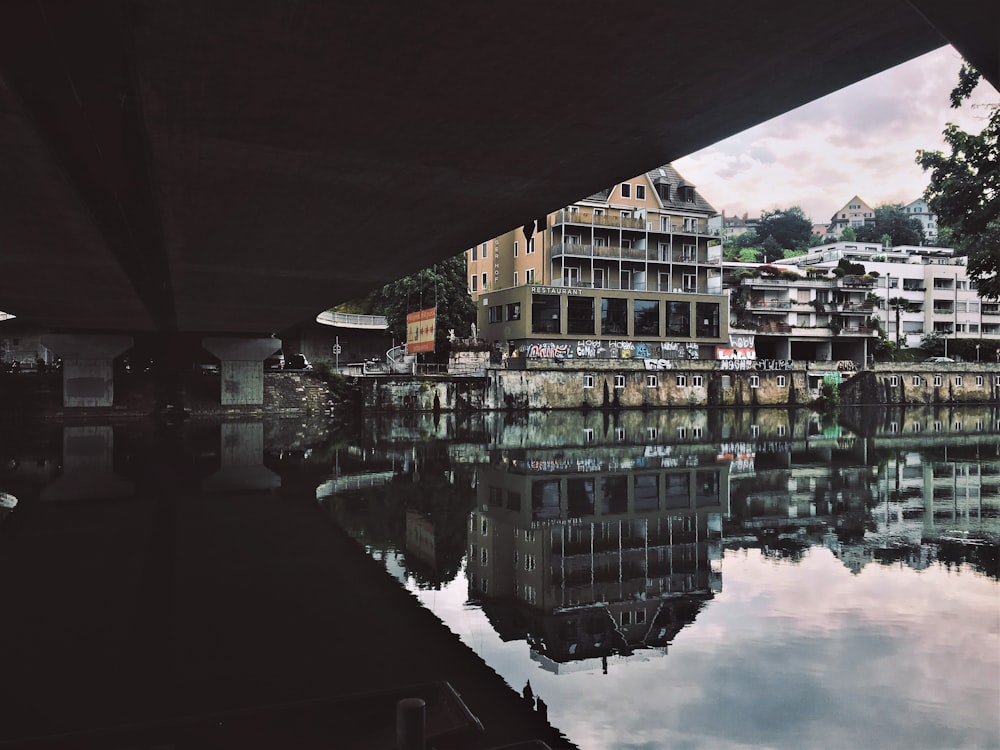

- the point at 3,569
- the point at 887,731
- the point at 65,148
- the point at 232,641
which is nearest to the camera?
the point at 887,731

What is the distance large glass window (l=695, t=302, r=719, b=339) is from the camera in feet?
234

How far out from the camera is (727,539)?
56.4 ft

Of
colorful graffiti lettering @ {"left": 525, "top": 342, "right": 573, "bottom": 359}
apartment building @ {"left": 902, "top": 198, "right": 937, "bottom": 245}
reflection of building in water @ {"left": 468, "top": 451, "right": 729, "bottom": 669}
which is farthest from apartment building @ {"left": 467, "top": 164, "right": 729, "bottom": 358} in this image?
apartment building @ {"left": 902, "top": 198, "right": 937, "bottom": 245}

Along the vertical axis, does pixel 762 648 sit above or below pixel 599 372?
below

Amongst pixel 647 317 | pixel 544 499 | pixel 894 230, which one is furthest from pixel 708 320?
pixel 894 230

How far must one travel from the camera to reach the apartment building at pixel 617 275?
2584 inches

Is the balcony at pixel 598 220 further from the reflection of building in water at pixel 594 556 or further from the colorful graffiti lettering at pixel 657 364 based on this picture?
the reflection of building in water at pixel 594 556

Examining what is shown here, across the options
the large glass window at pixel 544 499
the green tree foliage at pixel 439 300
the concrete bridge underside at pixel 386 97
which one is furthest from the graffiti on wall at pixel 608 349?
the concrete bridge underside at pixel 386 97

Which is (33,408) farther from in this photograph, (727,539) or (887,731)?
(887,731)

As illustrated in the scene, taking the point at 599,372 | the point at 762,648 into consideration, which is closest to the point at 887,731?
the point at 762,648

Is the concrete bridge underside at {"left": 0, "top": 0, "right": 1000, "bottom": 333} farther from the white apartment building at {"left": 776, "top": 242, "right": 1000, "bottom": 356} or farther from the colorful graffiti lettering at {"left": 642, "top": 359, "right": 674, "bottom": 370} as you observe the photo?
→ the white apartment building at {"left": 776, "top": 242, "right": 1000, "bottom": 356}

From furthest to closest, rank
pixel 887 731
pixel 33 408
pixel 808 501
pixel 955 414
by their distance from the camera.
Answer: pixel 955 414 → pixel 33 408 → pixel 808 501 → pixel 887 731

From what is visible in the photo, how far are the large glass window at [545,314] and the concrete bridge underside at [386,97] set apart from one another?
4617cm

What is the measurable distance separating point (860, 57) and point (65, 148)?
11728 mm
